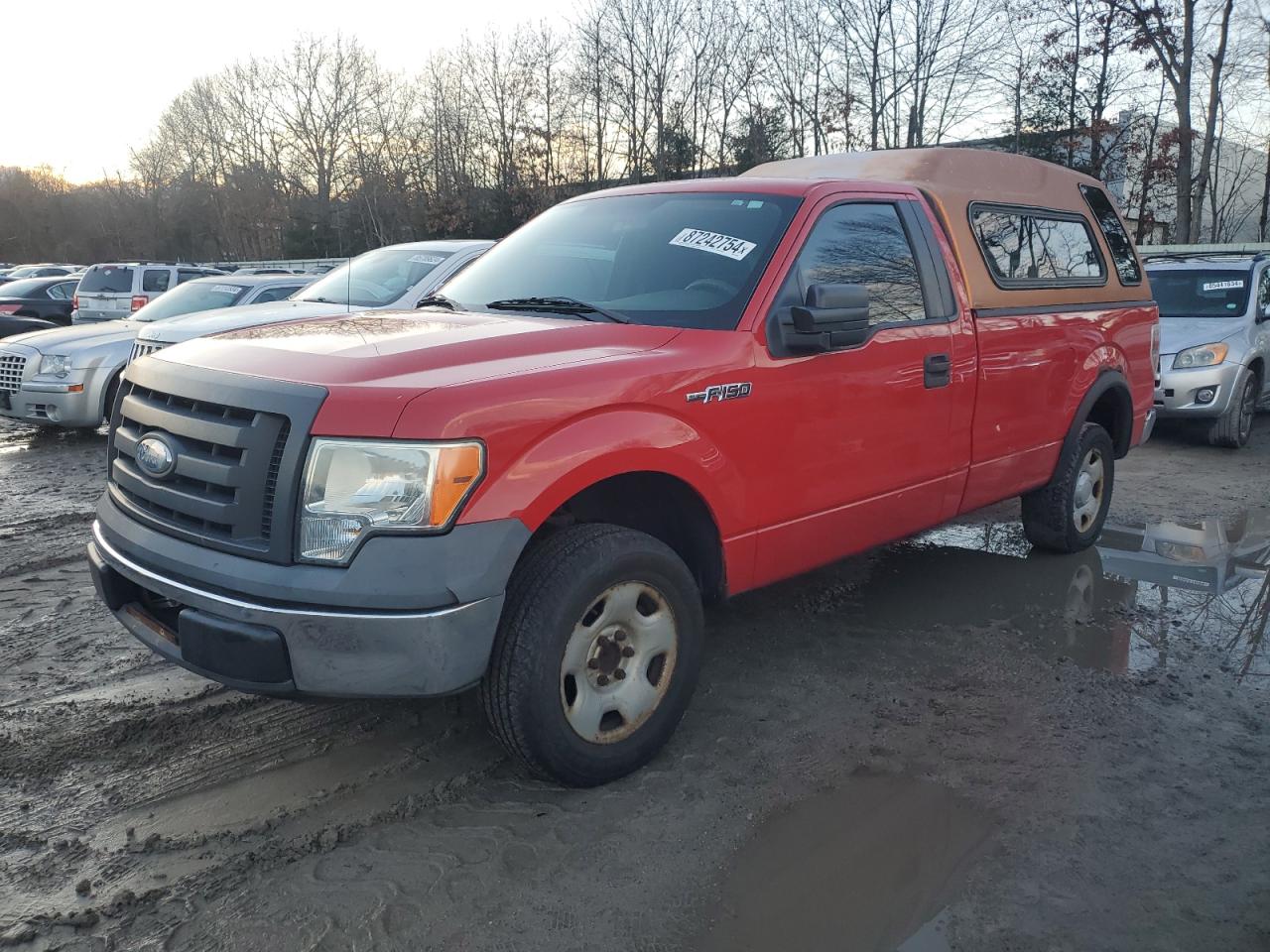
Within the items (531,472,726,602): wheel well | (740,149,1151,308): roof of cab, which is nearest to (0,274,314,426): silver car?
(740,149,1151,308): roof of cab

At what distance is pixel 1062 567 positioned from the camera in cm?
573

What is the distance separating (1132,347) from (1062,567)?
142 cm

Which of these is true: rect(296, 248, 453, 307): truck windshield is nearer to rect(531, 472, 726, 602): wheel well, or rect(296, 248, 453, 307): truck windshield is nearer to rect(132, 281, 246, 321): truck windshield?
rect(132, 281, 246, 321): truck windshield

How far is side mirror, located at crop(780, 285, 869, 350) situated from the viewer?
3502 millimetres

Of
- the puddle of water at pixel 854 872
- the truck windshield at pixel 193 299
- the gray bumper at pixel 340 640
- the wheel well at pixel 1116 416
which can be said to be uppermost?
the truck windshield at pixel 193 299

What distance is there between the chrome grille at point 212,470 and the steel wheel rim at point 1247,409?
31.4ft

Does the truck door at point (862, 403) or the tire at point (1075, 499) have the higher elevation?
the truck door at point (862, 403)

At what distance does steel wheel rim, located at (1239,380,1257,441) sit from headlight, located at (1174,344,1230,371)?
48cm

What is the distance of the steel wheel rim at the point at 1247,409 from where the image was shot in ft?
31.1

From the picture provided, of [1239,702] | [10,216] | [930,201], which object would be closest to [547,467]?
[930,201]

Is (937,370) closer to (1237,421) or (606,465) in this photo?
(606,465)

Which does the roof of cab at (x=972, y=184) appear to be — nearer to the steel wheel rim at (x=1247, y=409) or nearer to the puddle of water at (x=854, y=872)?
the puddle of water at (x=854, y=872)

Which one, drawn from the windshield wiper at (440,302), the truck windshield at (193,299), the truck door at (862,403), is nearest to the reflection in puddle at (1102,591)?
the truck door at (862,403)

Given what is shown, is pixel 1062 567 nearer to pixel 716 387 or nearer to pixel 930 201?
pixel 930 201
